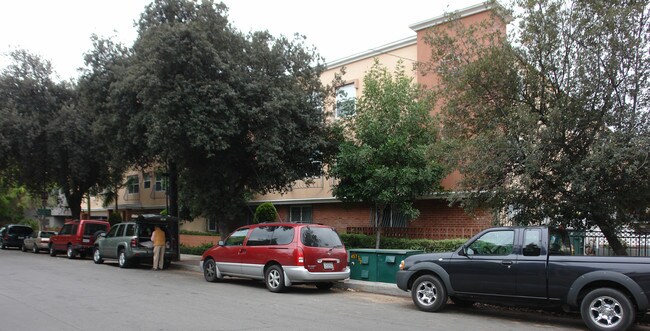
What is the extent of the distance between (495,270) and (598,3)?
5412 millimetres

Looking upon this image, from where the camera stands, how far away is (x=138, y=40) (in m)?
17.7

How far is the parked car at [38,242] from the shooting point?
90.4 ft

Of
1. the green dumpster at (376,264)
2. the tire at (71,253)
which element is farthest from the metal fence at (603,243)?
the tire at (71,253)

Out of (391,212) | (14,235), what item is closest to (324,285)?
(391,212)

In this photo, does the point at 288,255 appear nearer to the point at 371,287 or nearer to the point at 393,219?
the point at 371,287

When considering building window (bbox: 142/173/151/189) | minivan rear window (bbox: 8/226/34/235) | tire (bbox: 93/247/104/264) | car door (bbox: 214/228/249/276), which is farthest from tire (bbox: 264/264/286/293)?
building window (bbox: 142/173/151/189)

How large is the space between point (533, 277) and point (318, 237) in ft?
17.5

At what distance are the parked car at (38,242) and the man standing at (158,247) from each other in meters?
11.9

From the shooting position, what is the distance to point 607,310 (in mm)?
8141

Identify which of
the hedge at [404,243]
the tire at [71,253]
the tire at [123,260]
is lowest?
the tire at [71,253]

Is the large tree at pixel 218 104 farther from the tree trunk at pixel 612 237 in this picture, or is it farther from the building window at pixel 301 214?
the tree trunk at pixel 612 237

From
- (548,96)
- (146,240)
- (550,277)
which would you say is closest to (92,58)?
(146,240)

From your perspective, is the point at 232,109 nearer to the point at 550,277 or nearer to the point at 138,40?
the point at 138,40

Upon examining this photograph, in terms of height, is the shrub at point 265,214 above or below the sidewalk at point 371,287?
above
